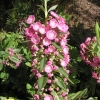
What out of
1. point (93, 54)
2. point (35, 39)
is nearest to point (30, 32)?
point (35, 39)

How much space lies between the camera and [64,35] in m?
2.34

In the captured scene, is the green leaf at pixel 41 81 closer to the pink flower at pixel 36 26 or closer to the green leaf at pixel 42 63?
the green leaf at pixel 42 63

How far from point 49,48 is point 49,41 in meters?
0.07

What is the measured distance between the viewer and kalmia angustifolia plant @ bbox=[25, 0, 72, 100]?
7.40ft

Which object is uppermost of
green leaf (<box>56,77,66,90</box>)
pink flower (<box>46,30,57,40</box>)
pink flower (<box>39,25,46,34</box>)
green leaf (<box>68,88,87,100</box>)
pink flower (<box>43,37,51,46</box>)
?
pink flower (<box>39,25,46,34</box>)

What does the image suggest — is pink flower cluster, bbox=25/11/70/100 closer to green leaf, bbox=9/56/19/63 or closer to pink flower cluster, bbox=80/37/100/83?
pink flower cluster, bbox=80/37/100/83

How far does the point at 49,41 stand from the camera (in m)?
2.27

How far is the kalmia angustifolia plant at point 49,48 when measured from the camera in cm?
225

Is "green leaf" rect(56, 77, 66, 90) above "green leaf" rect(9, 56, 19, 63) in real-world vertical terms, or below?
below

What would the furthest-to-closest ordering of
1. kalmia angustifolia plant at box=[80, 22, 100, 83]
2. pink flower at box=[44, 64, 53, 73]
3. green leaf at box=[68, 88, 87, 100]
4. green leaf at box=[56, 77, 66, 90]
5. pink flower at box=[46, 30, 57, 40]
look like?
green leaf at box=[68, 88, 87, 100] → kalmia angustifolia plant at box=[80, 22, 100, 83] → green leaf at box=[56, 77, 66, 90] → pink flower at box=[44, 64, 53, 73] → pink flower at box=[46, 30, 57, 40]

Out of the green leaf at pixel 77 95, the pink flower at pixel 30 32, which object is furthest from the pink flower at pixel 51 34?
the green leaf at pixel 77 95

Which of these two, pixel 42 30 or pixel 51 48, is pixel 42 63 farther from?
pixel 42 30

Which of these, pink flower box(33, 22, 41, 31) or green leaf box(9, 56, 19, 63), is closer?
pink flower box(33, 22, 41, 31)

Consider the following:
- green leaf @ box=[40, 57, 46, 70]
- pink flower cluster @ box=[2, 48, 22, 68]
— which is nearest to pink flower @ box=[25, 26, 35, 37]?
green leaf @ box=[40, 57, 46, 70]
